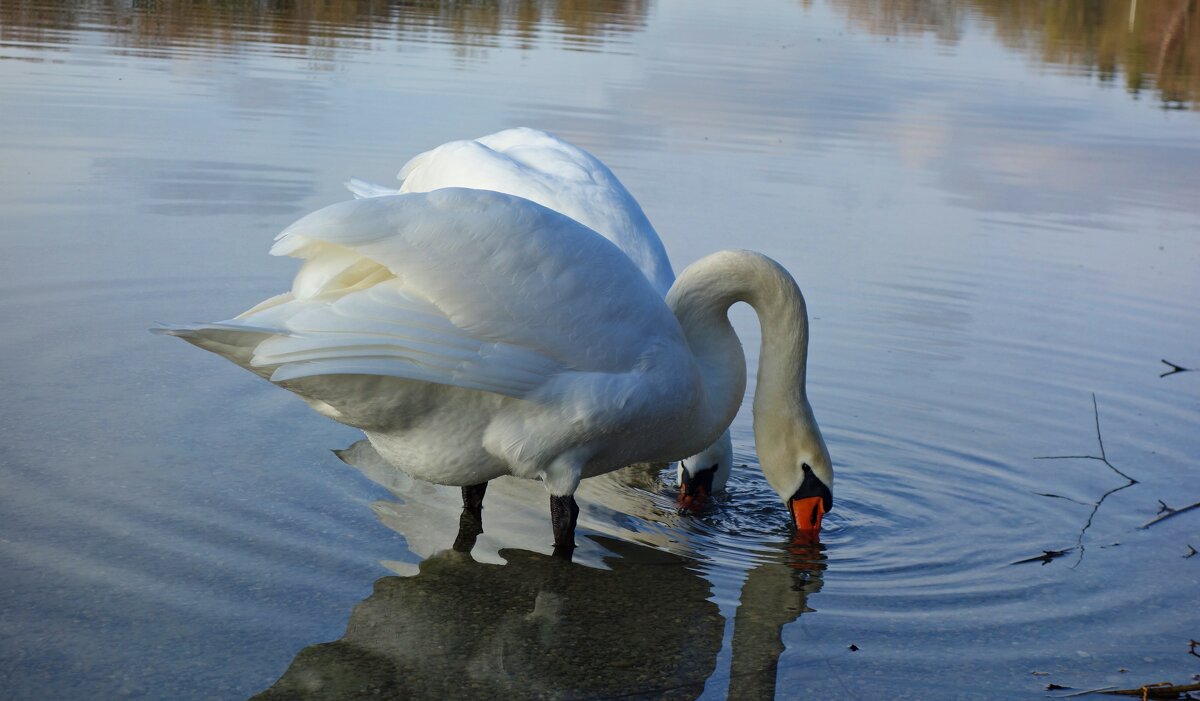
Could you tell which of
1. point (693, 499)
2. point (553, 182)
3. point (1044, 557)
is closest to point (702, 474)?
point (693, 499)

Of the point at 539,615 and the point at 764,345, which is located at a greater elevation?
the point at 764,345

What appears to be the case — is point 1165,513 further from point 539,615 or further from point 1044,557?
point 539,615

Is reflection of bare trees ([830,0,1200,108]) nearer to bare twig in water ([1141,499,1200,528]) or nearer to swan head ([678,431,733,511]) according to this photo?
bare twig in water ([1141,499,1200,528])

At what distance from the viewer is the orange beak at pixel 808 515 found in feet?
14.9

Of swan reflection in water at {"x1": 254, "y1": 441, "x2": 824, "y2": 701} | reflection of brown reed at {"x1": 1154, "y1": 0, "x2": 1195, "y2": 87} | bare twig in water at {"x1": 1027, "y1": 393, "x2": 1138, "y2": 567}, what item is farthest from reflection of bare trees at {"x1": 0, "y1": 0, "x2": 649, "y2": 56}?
bare twig in water at {"x1": 1027, "y1": 393, "x2": 1138, "y2": 567}

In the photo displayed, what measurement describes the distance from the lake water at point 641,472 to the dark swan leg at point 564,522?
0.08 meters

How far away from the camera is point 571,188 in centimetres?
586

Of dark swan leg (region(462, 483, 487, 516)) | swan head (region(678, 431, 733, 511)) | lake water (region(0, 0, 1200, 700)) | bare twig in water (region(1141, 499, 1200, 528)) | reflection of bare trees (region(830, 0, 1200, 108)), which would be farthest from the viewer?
reflection of bare trees (region(830, 0, 1200, 108))

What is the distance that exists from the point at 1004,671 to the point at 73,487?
9.24 feet

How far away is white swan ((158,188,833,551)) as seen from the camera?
373 centimetres

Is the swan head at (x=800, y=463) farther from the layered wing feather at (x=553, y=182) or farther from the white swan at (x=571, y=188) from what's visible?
the layered wing feather at (x=553, y=182)

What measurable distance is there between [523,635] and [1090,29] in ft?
91.9

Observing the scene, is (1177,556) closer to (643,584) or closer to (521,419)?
(643,584)

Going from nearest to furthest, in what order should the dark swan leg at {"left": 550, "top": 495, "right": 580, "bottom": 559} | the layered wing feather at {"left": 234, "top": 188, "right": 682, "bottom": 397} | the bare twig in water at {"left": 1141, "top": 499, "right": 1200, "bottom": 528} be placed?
the layered wing feather at {"left": 234, "top": 188, "right": 682, "bottom": 397} < the dark swan leg at {"left": 550, "top": 495, "right": 580, "bottom": 559} < the bare twig in water at {"left": 1141, "top": 499, "right": 1200, "bottom": 528}
